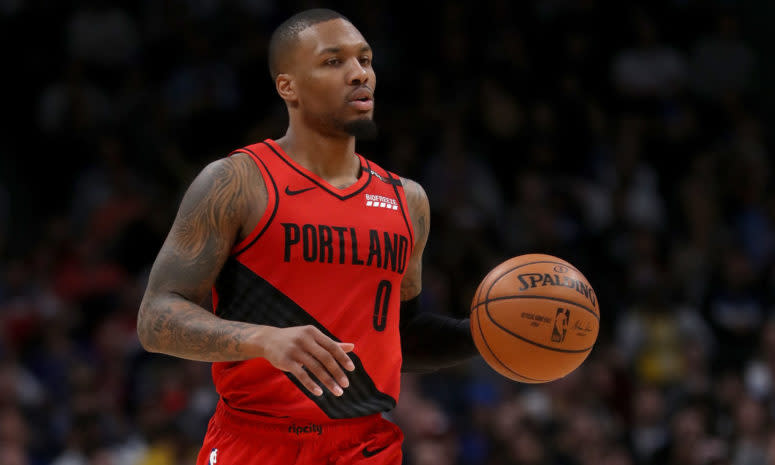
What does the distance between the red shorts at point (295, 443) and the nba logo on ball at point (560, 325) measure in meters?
0.81

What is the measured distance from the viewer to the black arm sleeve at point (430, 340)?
16.0 ft

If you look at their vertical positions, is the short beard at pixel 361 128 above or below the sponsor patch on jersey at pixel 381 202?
above

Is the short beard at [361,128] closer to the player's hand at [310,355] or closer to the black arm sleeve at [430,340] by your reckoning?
the black arm sleeve at [430,340]

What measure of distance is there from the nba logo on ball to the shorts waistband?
82 cm

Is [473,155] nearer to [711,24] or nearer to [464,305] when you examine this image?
[464,305]

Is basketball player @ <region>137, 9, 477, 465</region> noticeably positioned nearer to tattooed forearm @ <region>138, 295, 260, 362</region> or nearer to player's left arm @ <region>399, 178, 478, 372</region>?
tattooed forearm @ <region>138, 295, 260, 362</region>

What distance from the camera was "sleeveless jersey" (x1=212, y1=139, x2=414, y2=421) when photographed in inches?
169

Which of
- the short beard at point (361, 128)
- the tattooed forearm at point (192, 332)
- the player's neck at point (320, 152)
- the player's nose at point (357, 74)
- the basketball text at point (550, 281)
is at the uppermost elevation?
the player's nose at point (357, 74)

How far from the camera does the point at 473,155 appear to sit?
11.9 meters

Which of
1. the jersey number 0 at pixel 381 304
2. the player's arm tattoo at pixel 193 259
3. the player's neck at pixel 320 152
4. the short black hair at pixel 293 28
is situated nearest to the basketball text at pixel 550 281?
the jersey number 0 at pixel 381 304

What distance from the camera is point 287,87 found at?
15.2ft

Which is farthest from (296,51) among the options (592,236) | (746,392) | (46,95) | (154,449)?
(46,95)

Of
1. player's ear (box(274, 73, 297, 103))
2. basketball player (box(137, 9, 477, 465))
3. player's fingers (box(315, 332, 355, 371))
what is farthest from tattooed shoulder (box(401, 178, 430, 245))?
player's fingers (box(315, 332, 355, 371))

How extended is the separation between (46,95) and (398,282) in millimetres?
8423
